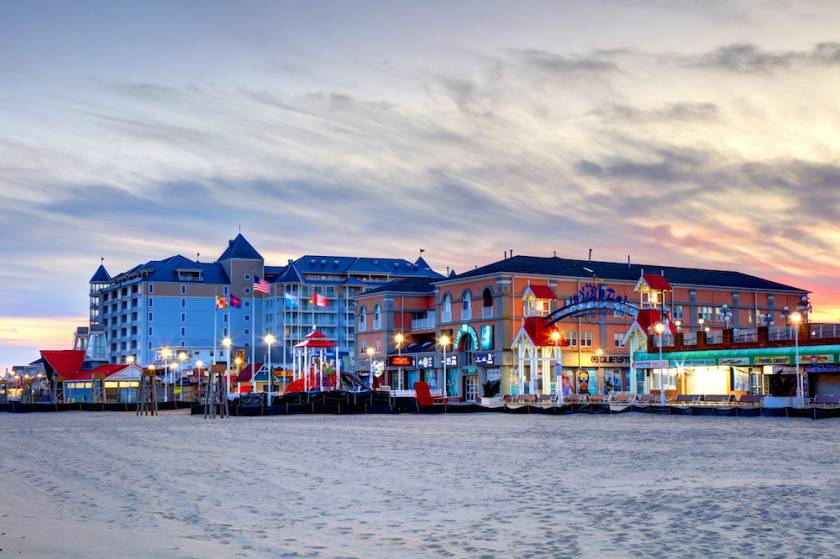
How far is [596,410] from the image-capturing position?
68.1m

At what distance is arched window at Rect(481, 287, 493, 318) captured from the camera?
97.6 meters

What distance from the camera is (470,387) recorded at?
334 ft

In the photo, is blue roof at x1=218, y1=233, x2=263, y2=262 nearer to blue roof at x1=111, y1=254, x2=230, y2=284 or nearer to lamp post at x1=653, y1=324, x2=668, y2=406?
blue roof at x1=111, y1=254, x2=230, y2=284

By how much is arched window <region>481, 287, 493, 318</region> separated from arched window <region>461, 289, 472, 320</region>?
2.28 metres

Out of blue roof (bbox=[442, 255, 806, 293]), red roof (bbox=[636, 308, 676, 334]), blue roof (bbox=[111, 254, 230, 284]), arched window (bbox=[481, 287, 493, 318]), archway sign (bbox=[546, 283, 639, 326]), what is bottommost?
red roof (bbox=[636, 308, 676, 334])

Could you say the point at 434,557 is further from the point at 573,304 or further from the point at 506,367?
the point at 506,367

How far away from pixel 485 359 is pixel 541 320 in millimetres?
10983

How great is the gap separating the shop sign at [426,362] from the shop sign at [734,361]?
126ft

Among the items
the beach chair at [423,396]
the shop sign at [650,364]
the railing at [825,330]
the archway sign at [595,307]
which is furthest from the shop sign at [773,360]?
the beach chair at [423,396]

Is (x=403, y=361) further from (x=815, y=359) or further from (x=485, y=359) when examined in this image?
(x=815, y=359)

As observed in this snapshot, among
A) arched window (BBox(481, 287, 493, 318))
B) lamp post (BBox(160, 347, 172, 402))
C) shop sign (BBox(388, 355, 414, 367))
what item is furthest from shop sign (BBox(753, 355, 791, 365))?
lamp post (BBox(160, 347, 172, 402))

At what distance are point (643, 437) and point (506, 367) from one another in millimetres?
54947

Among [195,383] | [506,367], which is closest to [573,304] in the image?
[506,367]

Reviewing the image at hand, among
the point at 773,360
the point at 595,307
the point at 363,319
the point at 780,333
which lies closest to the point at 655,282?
the point at 595,307
